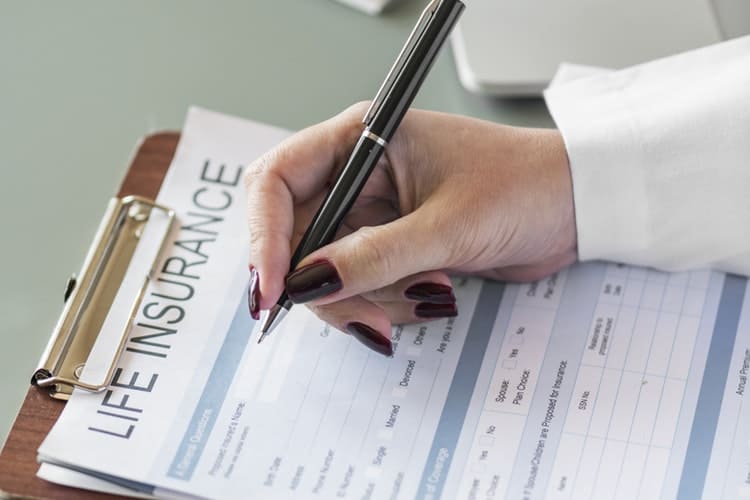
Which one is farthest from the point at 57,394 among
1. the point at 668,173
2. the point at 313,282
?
the point at 668,173

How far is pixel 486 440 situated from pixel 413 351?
0.28ft

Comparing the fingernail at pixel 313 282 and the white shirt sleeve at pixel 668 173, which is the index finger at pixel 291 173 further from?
the white shirt sleeve at pixel 668 173

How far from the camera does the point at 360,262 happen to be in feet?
2.09

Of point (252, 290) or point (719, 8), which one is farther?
point (719, 8)

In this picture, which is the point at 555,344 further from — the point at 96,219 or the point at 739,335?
the point at 96,219

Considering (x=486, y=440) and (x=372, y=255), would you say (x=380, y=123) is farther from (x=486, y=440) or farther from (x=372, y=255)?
(x=486, y=440)

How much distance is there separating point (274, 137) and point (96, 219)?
0.15 m

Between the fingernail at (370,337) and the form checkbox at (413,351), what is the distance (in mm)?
17

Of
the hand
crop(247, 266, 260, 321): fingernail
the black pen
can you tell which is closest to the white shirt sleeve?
the hand

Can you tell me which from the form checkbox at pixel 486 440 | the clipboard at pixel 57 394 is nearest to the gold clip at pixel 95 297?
the clipboard at pixel 57 394

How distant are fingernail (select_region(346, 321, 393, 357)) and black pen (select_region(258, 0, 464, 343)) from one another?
1.7 inches

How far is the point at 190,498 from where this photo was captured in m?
0.61

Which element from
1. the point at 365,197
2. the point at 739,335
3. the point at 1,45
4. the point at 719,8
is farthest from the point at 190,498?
the point at 719,8

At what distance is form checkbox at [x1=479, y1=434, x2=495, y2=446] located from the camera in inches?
25.3
